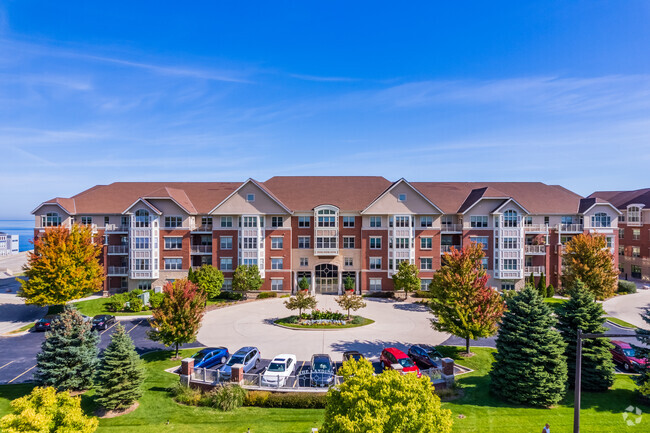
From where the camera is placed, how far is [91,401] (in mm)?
18922

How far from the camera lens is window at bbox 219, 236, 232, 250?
44.6 metres

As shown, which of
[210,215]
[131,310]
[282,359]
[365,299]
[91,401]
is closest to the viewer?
[91,401]

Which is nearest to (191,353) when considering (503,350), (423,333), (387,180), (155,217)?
(423,333)

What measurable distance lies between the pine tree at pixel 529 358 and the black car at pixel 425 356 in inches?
141

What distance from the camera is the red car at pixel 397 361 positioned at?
20.7 meters

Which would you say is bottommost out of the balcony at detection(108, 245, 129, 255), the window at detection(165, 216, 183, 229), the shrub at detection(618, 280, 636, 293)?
the shrub at detection(618, 280, 636, 293)

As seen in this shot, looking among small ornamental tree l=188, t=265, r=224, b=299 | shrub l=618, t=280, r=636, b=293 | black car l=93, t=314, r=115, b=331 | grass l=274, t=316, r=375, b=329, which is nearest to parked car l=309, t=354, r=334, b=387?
grass l=274, t=316, r=375, b=329

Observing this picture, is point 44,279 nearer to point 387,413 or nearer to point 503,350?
point 387,413

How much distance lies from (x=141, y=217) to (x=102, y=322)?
51.2ft

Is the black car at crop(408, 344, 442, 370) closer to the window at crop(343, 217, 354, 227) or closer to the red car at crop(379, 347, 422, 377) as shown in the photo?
the red car at crop(379, 347, 422, 377)

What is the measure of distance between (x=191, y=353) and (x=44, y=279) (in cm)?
1881

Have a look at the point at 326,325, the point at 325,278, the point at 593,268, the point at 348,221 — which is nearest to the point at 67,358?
the point at 326,325

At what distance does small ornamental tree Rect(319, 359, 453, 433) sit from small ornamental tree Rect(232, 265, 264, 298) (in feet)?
98.6

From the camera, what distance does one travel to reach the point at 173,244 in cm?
4469
